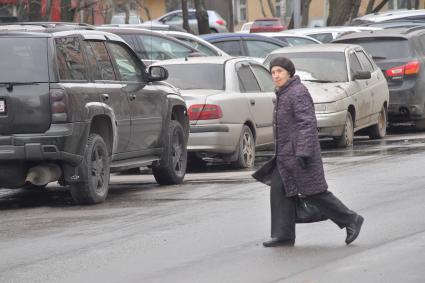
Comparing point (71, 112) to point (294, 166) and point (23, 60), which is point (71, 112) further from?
point (294, 166)

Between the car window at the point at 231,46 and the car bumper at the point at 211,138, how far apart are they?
8192 mm

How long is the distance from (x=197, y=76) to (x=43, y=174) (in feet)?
15.0

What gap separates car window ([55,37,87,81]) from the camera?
1204cm

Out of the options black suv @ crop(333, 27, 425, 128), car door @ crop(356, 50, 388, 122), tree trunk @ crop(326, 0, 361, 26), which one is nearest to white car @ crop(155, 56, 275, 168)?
car door @ crop(356, 50, 388, 122)

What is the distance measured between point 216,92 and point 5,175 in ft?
14.6

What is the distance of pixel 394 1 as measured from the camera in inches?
2926

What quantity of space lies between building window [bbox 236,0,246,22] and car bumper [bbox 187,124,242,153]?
213 ft

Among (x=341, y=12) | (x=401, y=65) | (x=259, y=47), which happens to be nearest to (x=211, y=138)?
(x=401, y=65)

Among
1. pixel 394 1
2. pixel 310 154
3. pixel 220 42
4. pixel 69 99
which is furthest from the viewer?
pixel 394 1

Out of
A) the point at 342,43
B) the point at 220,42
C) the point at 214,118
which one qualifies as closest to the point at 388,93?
the point at 342,43

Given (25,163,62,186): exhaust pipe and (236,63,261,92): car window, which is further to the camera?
(236,63,261,92): car window

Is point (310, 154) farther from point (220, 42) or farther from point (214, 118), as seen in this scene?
point (220, 42)

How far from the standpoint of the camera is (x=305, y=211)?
9422 millimetres

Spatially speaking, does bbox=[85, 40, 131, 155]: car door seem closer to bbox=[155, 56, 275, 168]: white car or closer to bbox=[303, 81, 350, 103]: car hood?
bbox=[155, 56, 275, 168]: white car
